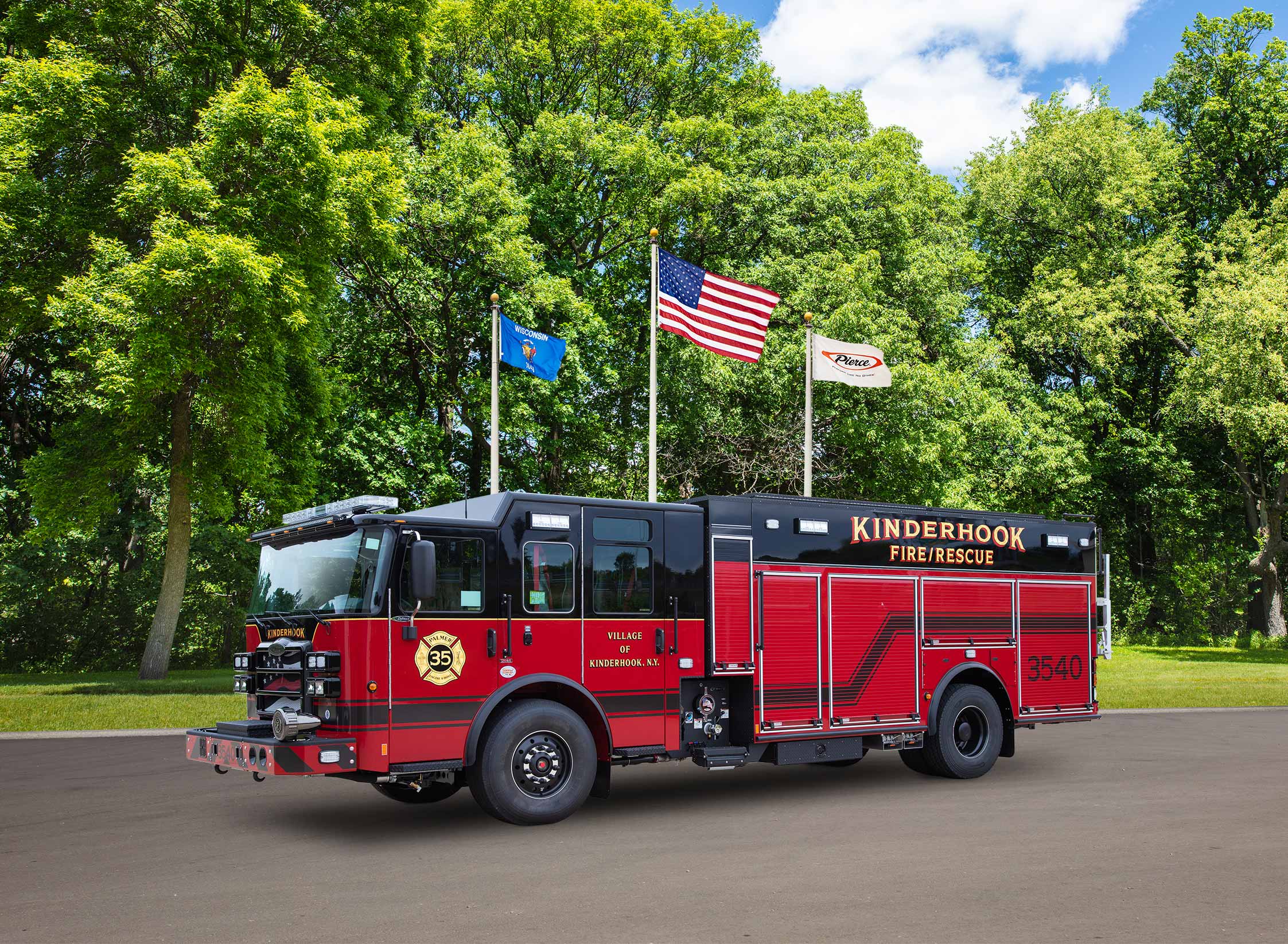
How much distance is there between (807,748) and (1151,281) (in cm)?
3564

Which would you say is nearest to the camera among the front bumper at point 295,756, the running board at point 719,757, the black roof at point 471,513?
the front bumper at point 295,756

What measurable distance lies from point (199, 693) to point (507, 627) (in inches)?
607

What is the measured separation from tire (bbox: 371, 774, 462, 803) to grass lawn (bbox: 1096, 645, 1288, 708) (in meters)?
15.7

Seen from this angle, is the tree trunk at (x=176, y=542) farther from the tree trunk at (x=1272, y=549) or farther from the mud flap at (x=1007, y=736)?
the tree trunk at (x=1272, y=549)

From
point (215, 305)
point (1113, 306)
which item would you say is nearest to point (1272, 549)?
point (1113, 306)

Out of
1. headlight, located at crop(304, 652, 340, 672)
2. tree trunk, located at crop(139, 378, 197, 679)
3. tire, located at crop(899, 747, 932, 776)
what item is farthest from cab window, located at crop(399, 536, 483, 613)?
tree trunk, located at crop(139, 378, 197, 679)

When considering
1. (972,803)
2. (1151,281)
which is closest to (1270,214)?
(1151,281)

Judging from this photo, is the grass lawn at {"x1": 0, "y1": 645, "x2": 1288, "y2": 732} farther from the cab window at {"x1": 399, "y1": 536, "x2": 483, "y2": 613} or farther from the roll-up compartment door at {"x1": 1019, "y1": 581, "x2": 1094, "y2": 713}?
the cab window at {"x1": 399, "y1": 536, "x2": 483, "y2": 613}

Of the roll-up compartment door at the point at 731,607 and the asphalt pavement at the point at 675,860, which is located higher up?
the roll-up compartment door at the point at 731,607

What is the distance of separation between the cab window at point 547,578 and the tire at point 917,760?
502cm

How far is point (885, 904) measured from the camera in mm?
6969

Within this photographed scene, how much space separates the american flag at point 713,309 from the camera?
20516 mm

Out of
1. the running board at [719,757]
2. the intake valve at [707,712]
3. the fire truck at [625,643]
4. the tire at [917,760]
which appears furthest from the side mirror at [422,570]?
the tire at [917,760]

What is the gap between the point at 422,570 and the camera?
8.82 meters
